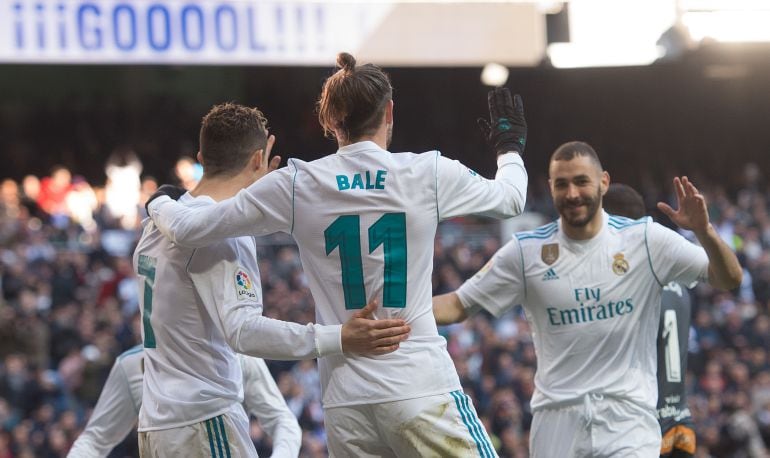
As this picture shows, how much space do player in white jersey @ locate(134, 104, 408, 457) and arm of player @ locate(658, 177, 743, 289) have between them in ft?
6.20

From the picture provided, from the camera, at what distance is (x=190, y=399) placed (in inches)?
184

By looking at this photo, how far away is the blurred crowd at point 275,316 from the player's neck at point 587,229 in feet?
27.6

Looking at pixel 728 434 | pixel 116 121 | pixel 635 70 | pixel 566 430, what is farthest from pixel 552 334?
pixel 635 70

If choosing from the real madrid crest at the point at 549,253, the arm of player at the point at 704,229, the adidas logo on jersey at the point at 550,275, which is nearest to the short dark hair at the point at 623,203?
the real madrid crest at the point at 549,253

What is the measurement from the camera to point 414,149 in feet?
88.0

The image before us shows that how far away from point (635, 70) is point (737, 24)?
348 inches

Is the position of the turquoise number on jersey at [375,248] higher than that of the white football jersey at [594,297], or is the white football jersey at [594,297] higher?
the turquoise number on jersey at [375,248]

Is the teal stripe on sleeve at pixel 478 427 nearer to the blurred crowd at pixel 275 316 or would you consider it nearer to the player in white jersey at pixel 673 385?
the player in white jersey at pixel 673 385

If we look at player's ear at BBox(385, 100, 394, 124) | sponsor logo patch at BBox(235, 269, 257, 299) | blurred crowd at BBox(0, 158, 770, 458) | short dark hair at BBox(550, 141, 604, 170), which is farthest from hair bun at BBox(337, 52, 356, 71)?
blurred crowd at BBox(0, 158, 770, 458)

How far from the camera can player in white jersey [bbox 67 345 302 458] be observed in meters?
5.50

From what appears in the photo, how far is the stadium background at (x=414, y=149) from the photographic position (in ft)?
49.5

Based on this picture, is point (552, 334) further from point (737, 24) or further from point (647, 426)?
point (737, 24)

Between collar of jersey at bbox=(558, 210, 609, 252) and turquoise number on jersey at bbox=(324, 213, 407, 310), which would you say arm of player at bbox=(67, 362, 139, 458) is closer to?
turquoise number on jersey at bbox=(324, 213, 407, 310)

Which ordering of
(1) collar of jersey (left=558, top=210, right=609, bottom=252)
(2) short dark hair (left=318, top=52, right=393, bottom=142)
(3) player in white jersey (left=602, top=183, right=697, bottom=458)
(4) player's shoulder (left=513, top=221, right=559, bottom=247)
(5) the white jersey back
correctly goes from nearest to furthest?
(2) short dark hair (left=318, top=52, right=393, bottom=142) → (5) the white jersey back → (1) collar of jersey (left=558, top=210, right=609, bottom=252) → (4) player's shoulder (left=513, top=221, right=559, bottom=247) → (3) player in white jersey (left=602, top=183, right=697, bottom=458)
